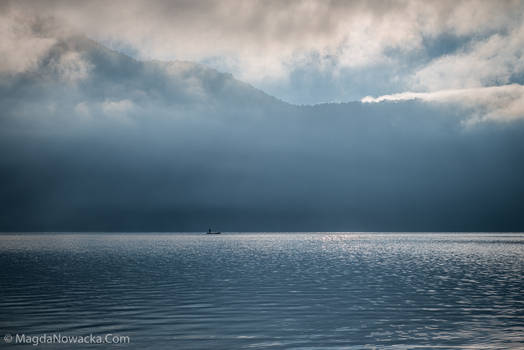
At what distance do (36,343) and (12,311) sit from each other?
454 inches

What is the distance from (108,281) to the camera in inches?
2114

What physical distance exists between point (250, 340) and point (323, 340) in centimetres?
393

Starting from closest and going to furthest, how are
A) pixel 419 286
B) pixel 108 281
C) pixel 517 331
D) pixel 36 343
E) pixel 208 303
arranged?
Answer: pixel 36 343 → pixel 517 331 → pixel 208 303 → pixel 419 286 → pixel 108 281

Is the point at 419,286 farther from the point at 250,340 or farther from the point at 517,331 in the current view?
the point at 250,340

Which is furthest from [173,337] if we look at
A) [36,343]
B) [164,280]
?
[164,280]

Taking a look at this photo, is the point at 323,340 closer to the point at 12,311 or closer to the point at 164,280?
the point at 12,311

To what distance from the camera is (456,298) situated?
40.5 m

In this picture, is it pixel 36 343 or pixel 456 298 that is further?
pixel 456 298

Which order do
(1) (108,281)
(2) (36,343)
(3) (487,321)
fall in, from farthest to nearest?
1. (1) (108,281)
2. (3) (487,321)
3. (2) (36,343)

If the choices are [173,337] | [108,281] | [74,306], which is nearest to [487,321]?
[173,337]

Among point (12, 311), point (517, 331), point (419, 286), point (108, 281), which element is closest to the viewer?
point (517, 331)

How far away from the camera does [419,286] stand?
160ft

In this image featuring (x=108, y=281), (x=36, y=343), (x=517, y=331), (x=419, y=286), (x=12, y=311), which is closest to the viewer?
(x=36, y=343)

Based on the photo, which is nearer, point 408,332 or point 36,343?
point 36,343
